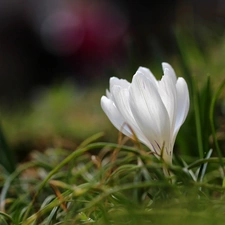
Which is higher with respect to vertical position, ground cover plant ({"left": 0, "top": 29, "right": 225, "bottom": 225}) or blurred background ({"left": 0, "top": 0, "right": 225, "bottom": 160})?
ground cover plant ({"left": 0, "top": 29, "right": 225, "bottom": 225})

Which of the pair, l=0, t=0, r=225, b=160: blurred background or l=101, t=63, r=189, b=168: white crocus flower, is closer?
l=101, t=63, r=189, b=168: white crocus flower

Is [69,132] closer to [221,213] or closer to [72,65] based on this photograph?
[221,213]

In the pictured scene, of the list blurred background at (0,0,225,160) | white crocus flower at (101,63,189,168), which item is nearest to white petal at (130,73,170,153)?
white crocus flower at (101,63,189,168)

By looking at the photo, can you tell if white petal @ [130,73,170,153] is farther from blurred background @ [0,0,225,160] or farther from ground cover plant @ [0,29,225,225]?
blurred background @ [0,0,225,160]

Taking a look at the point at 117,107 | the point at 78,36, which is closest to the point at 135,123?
the point at 117,107

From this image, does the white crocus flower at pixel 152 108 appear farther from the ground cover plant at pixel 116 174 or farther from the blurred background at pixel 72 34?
the blurred background at pixel 72 34

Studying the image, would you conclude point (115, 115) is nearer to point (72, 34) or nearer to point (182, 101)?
point (182, 101)
